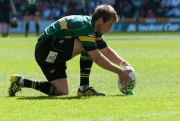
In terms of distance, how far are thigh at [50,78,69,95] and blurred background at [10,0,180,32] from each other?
80.0ft

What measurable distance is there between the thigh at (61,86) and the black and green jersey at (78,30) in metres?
0.71

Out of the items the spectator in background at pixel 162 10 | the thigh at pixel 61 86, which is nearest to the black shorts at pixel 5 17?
the spectator in background at pixel 162 10

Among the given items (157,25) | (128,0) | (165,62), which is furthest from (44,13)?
(165,62)

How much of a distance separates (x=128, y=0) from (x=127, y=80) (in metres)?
28.7

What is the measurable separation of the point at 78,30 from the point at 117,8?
28.0m

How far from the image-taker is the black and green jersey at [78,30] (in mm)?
7738

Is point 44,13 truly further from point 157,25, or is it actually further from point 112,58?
point 112,58

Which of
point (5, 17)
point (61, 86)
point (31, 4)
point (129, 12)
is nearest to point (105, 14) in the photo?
point (61, 86)

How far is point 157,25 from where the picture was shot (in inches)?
1303

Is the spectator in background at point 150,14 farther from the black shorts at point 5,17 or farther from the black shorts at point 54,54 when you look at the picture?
the black shorts at point 54,54

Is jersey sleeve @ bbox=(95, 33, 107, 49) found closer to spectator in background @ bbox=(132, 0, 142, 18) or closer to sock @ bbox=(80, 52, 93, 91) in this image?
sock @ bbox=(80, 52, 93, 91)

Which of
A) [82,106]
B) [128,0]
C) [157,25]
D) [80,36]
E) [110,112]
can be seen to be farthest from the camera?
[128,0]

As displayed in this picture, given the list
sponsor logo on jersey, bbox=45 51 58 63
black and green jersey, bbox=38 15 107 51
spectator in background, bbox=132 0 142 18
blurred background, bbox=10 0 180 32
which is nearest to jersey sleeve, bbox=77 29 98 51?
black and green jersey, bbox=38 15 107 51

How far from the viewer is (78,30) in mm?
7809
